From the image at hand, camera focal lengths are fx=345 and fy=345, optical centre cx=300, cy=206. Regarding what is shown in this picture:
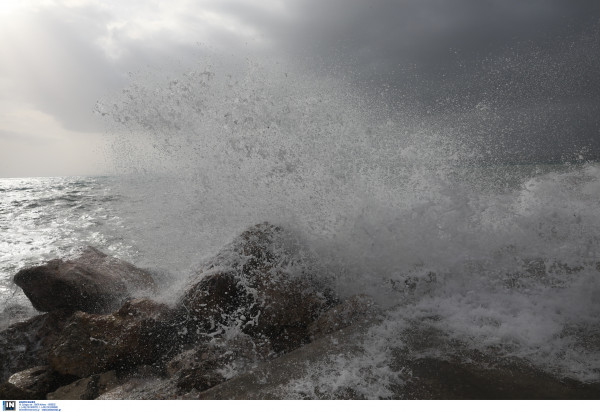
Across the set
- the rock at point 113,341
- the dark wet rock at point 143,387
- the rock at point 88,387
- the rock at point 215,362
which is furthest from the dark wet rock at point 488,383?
the rock at point 88,387

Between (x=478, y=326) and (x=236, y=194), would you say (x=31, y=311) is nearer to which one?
(x=236, y=194)

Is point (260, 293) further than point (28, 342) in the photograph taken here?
No

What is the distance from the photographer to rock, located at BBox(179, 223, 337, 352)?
364cm

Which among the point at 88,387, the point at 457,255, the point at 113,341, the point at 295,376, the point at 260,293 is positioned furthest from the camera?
the point at 457,255

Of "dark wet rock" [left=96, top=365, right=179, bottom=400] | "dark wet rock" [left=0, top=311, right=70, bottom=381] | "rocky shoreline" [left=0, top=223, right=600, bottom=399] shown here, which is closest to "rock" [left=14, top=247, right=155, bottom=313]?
"rocky shoreline" [left=0, top=223, right=600, bottom=399]

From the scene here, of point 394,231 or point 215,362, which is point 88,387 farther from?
point 394,231

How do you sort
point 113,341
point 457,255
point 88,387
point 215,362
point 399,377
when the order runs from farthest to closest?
point 457,255, point 113,341, point 88,387, point 215,362, point 399,377

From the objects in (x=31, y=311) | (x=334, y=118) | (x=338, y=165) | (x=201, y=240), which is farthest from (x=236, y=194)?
(x=31, y=311)

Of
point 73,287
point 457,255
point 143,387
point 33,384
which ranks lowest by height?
point 33,384

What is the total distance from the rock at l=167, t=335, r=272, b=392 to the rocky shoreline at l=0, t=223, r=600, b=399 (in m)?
0.01

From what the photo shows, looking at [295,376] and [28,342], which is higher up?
[295,376]

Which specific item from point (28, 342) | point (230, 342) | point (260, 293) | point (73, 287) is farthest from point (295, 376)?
point (28, 342)

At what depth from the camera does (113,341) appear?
3.44 metres

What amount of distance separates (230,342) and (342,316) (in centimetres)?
110
